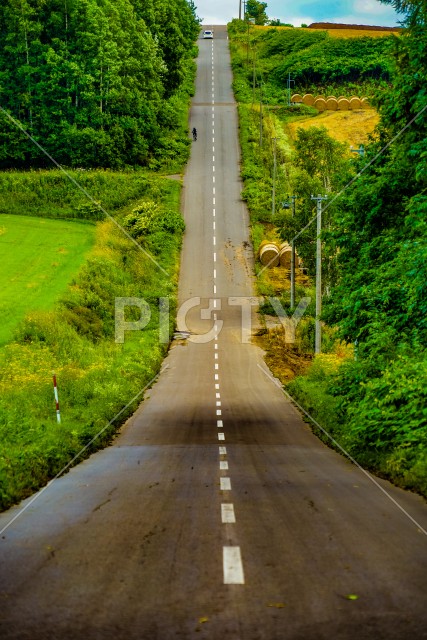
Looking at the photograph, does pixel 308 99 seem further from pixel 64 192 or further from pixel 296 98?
pixel 64 192

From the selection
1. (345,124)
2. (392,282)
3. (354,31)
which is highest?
(354,31)

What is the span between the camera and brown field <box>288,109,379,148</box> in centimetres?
8700

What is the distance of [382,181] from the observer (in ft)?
67.3

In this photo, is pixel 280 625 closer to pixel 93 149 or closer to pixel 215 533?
pixel 215 533

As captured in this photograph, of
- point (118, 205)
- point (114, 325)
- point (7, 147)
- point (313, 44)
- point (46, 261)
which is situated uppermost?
point (313, 44)

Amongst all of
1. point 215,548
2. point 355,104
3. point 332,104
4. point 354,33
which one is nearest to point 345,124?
point 355,104

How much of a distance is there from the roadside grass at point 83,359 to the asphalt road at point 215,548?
0.72 metres

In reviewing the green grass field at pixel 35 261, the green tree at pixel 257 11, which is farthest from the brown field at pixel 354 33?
the green grass field at pixel 35 261

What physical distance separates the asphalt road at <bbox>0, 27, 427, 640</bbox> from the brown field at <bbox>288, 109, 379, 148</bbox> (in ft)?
238

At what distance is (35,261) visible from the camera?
50.0 meters

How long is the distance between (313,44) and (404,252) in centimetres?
12180

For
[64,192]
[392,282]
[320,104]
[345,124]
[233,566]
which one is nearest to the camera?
[233,566]

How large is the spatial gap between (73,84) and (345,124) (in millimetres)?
35944

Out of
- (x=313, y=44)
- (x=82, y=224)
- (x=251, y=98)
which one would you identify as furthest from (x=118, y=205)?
(x=313, y=44)
